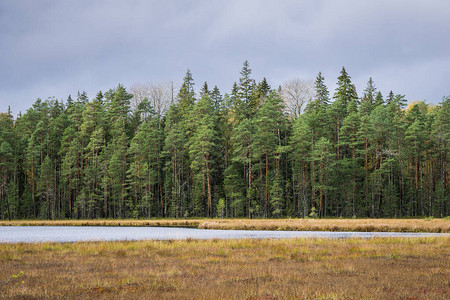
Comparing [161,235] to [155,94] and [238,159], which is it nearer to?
[238,159]

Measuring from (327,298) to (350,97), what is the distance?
7937 cm

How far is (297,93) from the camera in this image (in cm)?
8088

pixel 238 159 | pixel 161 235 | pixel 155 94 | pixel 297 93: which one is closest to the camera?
pixel 161 235

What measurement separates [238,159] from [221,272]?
164 ft

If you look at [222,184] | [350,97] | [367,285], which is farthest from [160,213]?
[367,285]

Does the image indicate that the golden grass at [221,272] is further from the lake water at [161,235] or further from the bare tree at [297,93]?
the bare tree at [297,93]

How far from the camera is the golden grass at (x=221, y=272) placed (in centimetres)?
995

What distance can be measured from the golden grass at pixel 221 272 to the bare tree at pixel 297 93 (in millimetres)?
60446

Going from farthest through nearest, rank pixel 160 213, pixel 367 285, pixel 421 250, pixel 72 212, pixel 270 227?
pixel 72 212
pixel 160 213
pixel 270 227
pixel 421 250
pixel 367 285

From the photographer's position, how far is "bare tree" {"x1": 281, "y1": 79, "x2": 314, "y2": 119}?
80750mm

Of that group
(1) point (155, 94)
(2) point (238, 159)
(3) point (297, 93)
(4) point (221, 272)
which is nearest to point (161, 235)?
(4) point (221, 272)

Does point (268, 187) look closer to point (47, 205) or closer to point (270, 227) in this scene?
point (270, 227)

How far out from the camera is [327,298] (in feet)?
29.6

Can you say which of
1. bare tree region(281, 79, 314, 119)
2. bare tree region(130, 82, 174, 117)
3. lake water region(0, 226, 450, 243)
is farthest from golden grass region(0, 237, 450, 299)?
bare tree region(130, 82, 174, 117)
